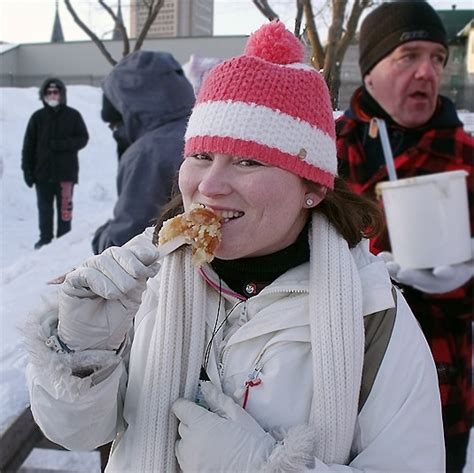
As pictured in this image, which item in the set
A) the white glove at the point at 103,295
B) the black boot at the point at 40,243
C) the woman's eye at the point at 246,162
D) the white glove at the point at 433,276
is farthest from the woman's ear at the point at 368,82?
the black boot at the point at 40,243

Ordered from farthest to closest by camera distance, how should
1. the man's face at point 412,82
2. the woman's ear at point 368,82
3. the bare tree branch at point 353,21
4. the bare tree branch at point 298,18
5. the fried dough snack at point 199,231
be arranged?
the bare tree branch at point 353,21 < the woman's ear at point 368,82 < the man's face at point 412,82 < the bare tree branch at point 298,18 < the fried dough snack at point 199,231

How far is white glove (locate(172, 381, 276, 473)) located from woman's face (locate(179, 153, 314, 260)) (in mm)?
347

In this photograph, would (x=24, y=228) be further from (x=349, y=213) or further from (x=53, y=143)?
(x=349, y=213)

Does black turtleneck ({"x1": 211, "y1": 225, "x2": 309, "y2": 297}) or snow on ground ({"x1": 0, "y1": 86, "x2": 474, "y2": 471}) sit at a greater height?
black turtleneck ({"x1": 211, "y1": 225, "x2": 309, "y2": 297})

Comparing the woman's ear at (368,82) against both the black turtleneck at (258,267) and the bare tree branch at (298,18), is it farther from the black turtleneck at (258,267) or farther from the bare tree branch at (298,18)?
the black turtleneck at (258,267)

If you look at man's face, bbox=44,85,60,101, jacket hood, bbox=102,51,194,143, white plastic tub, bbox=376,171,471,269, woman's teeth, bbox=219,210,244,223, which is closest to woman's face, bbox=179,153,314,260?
woman's teeth, bbox=219,210,244,223

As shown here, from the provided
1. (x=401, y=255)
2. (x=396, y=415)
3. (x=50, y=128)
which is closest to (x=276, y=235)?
(x=396, y=415)

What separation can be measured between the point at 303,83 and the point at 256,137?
0.63 feet

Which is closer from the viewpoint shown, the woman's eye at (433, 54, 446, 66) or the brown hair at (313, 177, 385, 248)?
the brown hair at (313, 177, 385, 248)

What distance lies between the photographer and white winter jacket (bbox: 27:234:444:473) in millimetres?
1220

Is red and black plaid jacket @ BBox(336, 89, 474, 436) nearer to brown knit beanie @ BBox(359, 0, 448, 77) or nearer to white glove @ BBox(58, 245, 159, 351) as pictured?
brown knit beanie @ BBox(359, 0, 448, 77)

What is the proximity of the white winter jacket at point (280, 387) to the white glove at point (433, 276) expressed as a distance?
81cm

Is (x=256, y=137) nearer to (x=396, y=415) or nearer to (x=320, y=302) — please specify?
(x=320, y=302)

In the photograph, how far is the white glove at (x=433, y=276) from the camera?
2.16 m
